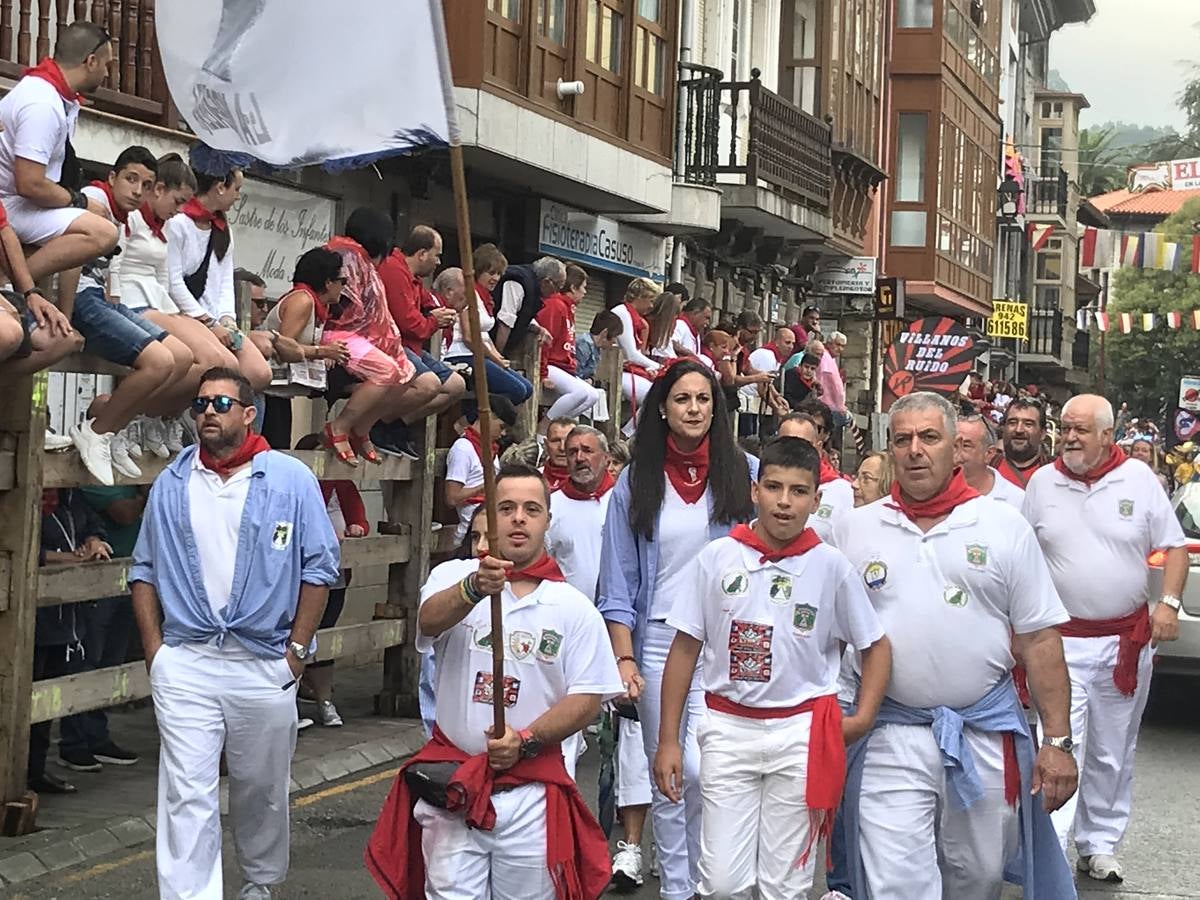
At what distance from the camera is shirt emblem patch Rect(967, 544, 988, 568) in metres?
6.58

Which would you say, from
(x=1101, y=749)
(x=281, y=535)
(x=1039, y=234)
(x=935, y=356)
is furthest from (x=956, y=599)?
(x=1039, y=234)

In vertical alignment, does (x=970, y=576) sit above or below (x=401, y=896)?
above

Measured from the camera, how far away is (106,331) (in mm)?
9180

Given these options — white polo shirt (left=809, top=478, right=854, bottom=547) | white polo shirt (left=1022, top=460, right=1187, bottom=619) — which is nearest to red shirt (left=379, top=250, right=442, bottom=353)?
white polo shirt (left=809, top=478, right=854, bottom=547)

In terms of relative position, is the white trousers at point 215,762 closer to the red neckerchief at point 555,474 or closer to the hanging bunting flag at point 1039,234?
the red neckerchief at point 555,474

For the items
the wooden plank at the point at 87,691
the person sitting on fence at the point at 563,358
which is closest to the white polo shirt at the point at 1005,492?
the wooden plank at the point at 87,691

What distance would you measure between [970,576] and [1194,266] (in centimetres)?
4963

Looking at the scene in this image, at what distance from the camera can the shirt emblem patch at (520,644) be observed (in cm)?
604

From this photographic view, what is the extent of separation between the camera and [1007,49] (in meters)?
59.8

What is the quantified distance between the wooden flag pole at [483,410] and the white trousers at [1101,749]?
13.9ft

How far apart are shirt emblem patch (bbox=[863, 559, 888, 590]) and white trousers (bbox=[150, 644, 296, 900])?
212cm

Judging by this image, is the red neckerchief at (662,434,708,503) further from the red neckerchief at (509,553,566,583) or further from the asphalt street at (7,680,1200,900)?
the asphalt street at (7,680,1200,900)

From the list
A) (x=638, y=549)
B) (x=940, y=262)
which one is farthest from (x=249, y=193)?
(x=940, y=262)

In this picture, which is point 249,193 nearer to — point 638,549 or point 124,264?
point 124,264
